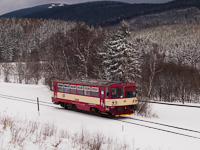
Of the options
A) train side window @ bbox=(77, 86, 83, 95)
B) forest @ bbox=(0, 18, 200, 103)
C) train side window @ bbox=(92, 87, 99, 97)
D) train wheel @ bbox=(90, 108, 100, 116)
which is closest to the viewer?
train side window @ bbox=(92, 87, 99, 97)

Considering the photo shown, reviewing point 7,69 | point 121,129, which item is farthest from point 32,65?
point 121,129

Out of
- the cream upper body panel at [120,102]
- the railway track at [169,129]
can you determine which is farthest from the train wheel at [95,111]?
the railway track at [169,129]

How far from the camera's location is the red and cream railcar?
17.9 m

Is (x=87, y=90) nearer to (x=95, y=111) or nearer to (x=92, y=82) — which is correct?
(x=92, y=82)

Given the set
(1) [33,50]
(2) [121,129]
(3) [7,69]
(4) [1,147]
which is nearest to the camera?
(4) [1,147]

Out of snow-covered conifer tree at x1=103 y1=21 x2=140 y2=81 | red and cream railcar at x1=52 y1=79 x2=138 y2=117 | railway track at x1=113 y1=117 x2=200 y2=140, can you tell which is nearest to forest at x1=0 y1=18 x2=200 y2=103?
snow-covered conifer tree at x1=103 y1=21 x2=140 y2=81

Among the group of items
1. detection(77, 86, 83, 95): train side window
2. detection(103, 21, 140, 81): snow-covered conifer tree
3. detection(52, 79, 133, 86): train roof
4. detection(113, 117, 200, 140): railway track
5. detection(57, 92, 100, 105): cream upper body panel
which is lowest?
detection(113, 117, 200, 140): railway track

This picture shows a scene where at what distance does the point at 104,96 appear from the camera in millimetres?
18062

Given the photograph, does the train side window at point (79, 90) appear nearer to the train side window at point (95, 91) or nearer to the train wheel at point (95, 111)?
the train side window at point (95, 91)

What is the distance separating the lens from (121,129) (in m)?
14.9

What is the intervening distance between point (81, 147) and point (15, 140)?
2.38m

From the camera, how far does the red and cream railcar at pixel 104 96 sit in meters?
17.9

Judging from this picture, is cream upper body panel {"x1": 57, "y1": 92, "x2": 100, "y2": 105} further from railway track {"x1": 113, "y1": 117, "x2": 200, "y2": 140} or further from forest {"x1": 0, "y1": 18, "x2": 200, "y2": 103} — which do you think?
forest {"x1": 0, "y1": 18, "x2": 200, "y2": 103}

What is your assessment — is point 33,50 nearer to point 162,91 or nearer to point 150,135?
point 162,91
